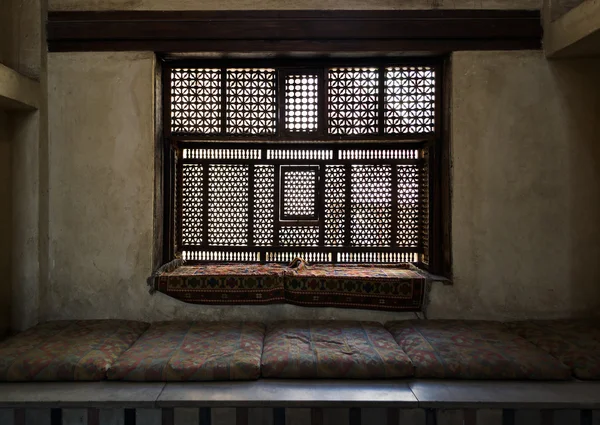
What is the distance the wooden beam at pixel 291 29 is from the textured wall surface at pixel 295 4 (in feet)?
0.17

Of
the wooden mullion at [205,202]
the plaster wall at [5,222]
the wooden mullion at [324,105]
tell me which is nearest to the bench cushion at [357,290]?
the wooden mullion at [205,202]

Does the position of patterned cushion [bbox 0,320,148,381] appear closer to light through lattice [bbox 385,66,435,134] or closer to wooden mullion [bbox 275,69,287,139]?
wooden mullion [bbox 275,69,287,139]

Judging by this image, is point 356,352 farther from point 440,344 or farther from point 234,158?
point 234,158

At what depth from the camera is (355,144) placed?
4078mm

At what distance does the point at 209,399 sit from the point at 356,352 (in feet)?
3.22

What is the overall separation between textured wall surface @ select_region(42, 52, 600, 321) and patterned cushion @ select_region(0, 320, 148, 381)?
1.03 ft

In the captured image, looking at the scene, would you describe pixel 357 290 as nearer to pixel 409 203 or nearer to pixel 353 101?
pixel 409 203

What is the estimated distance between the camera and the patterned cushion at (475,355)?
2.64m

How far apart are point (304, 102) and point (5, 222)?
2.72m

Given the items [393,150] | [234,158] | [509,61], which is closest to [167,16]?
[234,158]

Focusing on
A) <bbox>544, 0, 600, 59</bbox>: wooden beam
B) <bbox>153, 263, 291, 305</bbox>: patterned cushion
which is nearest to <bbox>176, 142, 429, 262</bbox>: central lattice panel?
<bbox>153, 263, 291, 305</bbox>: patterned cushion

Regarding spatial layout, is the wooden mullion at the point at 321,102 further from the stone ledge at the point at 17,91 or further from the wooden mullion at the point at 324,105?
the stone ledge at the point at 17,91

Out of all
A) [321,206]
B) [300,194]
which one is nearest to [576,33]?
[321,206]

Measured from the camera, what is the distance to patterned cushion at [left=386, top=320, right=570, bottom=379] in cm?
264
